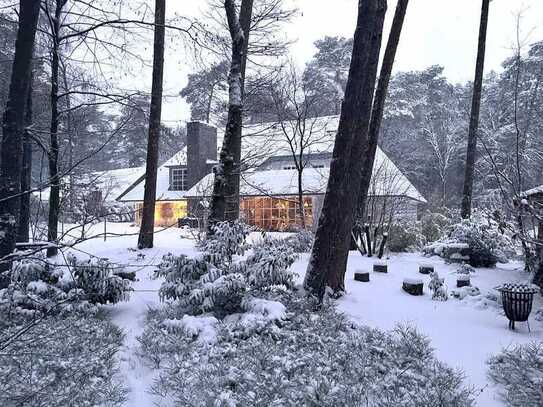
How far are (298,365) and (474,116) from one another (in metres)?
11.1

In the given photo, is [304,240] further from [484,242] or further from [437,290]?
[437,290]

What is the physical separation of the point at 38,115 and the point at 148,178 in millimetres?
3782

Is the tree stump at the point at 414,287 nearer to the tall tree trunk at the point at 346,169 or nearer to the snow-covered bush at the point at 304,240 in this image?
the tall tree trunk at the point at 346,169

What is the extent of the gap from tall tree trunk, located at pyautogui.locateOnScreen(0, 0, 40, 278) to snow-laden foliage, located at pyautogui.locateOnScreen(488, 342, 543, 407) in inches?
199

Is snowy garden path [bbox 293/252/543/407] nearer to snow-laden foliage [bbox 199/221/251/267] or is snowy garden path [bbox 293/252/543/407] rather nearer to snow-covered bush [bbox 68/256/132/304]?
snow-laden foliage [bbox 199/221/251/267]

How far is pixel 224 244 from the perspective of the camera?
557cm

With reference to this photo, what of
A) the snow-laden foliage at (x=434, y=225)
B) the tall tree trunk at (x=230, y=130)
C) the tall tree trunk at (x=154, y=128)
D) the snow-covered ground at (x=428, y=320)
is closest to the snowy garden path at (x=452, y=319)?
the snow-covered ground at (x=428, y=320)

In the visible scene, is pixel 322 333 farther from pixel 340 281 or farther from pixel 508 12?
pixel 508 12

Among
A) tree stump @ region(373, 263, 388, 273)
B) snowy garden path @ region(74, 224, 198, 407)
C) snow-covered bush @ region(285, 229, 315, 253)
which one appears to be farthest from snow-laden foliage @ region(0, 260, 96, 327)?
snow-covered bush @ region(285, 229, 315, 253)

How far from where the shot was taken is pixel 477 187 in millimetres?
27125

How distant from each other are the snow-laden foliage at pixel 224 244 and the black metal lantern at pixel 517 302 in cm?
356

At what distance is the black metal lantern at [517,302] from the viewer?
4.98m

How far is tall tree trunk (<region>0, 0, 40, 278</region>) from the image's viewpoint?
429cm

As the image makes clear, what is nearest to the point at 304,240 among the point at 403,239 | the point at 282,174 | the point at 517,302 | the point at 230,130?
the point at 403,239
